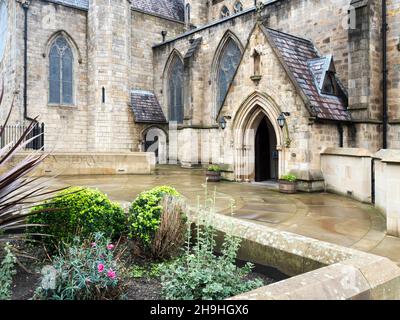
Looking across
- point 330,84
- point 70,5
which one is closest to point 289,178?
point 330,84

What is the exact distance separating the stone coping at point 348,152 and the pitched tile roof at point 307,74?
107 centimetres

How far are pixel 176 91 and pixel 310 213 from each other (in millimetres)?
17692

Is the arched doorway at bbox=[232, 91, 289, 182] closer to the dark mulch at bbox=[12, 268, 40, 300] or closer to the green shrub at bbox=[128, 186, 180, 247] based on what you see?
the green shrub at bbox=[128, 186, 180, 247]

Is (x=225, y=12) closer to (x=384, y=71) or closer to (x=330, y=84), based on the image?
(x=330, y=84)

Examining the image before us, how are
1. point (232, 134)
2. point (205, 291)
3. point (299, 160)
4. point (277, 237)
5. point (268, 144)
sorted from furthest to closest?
point (268, 144), point (232, 134), point (299, 160), point (277, 237), point (205, 291)

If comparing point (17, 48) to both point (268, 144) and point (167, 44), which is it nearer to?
point (167, 44)

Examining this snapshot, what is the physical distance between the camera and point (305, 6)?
1446 cm

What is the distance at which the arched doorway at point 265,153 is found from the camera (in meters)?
13.6

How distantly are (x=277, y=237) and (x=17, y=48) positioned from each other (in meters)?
21.2

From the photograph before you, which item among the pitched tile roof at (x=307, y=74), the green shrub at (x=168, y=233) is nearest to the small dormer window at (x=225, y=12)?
the pitched tile roof at (x=307, y=74)
